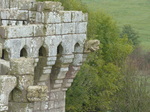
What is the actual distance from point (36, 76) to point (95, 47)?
254 cm

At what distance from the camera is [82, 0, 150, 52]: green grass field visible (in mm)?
106625

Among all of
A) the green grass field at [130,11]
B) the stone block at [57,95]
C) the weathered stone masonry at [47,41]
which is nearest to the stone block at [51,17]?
the weathered stone masonry at [47,41]

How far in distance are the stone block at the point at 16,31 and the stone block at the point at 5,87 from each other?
928 cm

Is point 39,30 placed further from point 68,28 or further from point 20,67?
point 20,67

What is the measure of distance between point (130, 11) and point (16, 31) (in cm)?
9144

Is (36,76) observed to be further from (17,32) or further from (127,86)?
(127,86)

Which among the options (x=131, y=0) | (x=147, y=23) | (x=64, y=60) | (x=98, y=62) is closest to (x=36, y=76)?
(x=64, y=60)

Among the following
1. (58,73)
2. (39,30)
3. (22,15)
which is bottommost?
(58,73)

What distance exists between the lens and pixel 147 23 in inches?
4291

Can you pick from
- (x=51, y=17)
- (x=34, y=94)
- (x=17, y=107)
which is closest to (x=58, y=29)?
(x=51, y=17)

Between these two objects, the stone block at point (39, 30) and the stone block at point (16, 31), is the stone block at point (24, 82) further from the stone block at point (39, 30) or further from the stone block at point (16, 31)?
the stone block at point (39, 30)

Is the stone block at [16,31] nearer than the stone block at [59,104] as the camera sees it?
Yes

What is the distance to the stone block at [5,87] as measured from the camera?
51.4 ft

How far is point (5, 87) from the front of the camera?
51.6 feet
